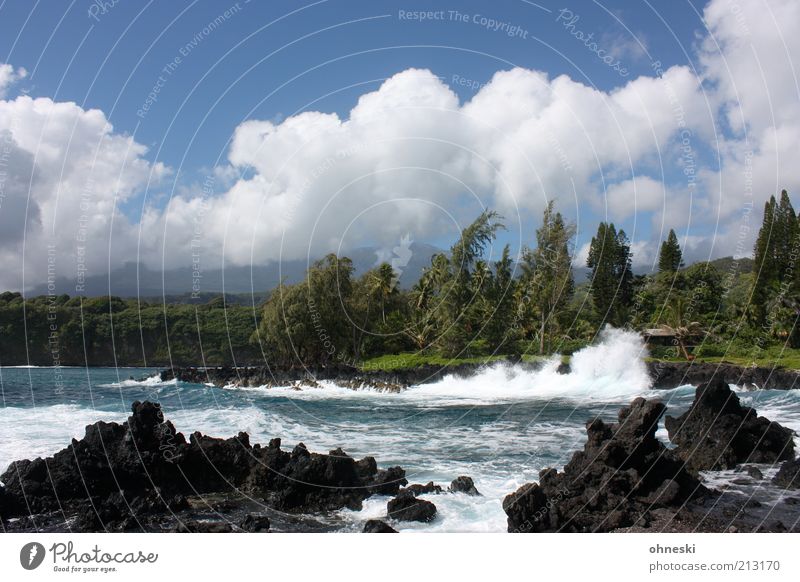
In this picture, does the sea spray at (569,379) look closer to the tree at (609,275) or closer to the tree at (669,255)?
the tree at (609,275)

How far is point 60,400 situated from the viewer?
77.0 feet

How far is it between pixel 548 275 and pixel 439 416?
14520mm

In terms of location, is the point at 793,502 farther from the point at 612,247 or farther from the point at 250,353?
the point at 250,353

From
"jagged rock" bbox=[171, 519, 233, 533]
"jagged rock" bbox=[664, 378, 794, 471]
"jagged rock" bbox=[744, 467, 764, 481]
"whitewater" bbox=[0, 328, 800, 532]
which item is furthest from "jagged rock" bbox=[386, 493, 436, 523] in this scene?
"jagged rock" bbox=[744, 467, 764, 481]

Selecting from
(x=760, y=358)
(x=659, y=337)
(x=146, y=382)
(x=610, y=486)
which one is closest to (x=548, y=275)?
(x=659, y=337)

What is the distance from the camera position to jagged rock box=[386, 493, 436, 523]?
879 centimetres

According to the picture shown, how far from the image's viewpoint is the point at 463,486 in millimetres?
10008

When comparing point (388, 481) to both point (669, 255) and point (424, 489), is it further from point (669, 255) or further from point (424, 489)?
point (669, 255)

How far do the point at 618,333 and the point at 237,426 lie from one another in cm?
2378

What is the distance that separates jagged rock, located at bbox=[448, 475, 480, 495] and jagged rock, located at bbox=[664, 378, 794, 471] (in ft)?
13.9

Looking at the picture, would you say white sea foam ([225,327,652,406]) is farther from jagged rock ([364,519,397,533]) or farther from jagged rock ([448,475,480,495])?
jagged rock ([364,519,397,533])

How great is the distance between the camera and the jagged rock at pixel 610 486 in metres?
8.18
